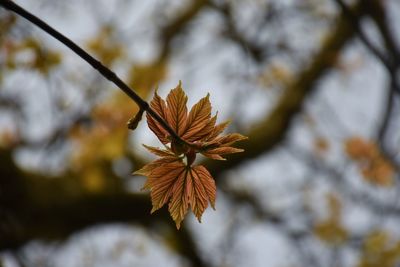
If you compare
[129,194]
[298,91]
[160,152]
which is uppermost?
[298,91]

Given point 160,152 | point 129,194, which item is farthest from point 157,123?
point 129,194

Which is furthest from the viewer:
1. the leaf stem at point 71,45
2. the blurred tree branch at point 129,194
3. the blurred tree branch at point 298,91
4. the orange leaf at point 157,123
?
the blurred tree branch at point 298,91

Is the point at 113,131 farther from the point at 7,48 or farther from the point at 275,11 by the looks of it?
the point at 275,11

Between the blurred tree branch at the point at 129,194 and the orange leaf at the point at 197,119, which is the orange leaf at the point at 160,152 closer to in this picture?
the orange leaf at the point at 197,119

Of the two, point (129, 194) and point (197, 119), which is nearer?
point (197, 119)

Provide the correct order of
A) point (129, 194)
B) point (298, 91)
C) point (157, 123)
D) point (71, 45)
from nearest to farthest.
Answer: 1. point (71, 45)
2. point (157, 123)
3. point (129, 194)
4. point (298, 91)

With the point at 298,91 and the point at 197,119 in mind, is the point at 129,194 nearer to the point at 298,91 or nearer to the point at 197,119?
the point at 298,91

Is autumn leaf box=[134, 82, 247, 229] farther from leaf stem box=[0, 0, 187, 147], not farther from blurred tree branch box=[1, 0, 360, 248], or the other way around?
blurred tree branch box=[1, 0, 360, 248]

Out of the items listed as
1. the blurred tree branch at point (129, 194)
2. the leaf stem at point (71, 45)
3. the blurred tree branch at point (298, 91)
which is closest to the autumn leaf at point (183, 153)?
the leaf stem at point (71, 45)

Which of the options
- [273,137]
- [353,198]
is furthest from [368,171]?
[273,137]
